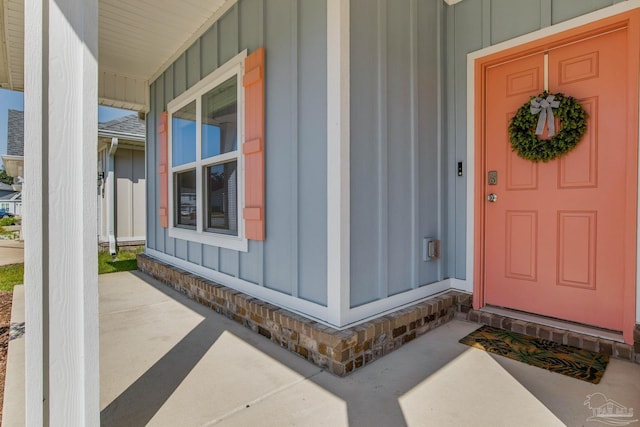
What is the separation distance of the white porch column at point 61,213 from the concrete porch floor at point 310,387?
52 cm

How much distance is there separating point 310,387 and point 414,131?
2036mm

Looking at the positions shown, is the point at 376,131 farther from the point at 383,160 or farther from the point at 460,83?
the point at 460,83

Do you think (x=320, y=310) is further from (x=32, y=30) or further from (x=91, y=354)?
(x=32, y=30)

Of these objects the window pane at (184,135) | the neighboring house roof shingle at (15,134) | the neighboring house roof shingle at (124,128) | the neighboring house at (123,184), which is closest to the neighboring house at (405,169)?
the window pane at (184,135)

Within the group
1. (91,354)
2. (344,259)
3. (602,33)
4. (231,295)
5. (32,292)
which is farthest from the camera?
(231,295)

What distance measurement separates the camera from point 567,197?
2.57 meters

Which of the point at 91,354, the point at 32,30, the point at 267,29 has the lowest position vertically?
the point at 91,354

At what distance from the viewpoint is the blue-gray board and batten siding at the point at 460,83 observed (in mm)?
2875

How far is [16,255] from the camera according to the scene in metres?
7.19

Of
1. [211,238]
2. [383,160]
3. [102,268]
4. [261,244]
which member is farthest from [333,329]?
[102,268]

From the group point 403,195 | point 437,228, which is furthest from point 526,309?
point 403,195

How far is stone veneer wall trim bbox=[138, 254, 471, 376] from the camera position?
2100 mm

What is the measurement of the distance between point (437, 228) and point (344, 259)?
1.23m

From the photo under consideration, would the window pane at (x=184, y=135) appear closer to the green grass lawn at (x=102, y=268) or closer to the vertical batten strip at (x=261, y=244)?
the vertical batten strip at (x=261, y=244)
